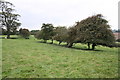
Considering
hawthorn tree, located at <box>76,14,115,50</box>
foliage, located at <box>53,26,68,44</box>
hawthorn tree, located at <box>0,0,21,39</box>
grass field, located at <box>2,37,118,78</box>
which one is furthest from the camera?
hawthorn tree, located at <box>0,0,21,39</box>

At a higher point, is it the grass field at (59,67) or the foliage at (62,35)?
the foliage at (62,35)

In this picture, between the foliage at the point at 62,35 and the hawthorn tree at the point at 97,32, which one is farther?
the foliage at the point at 62,35

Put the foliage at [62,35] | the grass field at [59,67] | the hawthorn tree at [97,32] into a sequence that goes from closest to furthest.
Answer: the grass field at [59,67] < the hawthorn tree at [97,32] < the foliage at [62,35]

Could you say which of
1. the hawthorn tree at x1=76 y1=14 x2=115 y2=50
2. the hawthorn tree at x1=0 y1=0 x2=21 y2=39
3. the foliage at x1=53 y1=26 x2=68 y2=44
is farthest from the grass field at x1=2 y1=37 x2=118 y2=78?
the hawthorn tree at x1=0 y1=0 x2=21 y2=39

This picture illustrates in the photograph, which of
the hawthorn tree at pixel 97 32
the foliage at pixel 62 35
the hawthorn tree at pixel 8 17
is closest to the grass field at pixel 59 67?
the hawthorn tree at pixel 97 32

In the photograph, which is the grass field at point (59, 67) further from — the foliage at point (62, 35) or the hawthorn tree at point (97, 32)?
the foliage at point (62, 35)

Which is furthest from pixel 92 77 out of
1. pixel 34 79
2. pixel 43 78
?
pixel 34 79

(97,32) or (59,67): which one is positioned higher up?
(97,32)

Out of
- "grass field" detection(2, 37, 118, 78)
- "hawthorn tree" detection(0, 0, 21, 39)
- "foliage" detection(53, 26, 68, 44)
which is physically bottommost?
"grass field" detection(2, 37, 118, 78)

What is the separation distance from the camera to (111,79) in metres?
3.31

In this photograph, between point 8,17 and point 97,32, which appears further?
point 8,17

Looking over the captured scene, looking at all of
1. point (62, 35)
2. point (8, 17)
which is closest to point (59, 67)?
point (62, 35)

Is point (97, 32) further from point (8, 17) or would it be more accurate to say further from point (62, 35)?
point (8, 17)

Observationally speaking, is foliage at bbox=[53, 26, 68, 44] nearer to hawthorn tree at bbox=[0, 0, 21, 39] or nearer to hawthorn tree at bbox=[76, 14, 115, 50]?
hawthorn tree at bbox=[76, 14, 115, 50]
